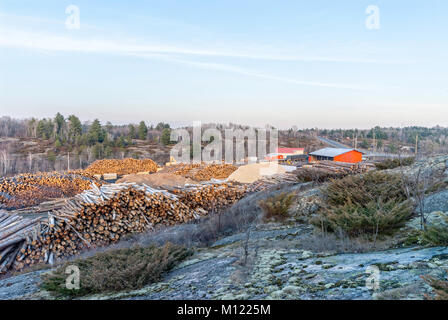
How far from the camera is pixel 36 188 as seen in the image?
18125mm

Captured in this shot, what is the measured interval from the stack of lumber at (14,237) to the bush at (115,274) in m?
4.26

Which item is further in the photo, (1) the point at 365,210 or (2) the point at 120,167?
(2) the point at 120,167

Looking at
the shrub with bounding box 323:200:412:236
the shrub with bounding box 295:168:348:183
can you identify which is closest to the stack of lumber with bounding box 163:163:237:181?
the shrub with bounding box 295:168:348:183

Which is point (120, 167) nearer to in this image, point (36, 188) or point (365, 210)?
point (36, 188)

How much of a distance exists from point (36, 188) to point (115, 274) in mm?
17773

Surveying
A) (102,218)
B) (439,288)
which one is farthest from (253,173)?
(439,288)

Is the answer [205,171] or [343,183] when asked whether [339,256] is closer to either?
[343,183]

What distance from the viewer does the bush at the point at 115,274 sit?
3645mm

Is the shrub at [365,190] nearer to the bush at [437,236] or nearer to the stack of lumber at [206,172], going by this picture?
the bush at [437,236]

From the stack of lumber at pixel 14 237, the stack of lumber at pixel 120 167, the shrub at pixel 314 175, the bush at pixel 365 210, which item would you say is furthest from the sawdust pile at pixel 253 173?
the stack of lumber at pixel 120 167

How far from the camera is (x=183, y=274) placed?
401 centimetres

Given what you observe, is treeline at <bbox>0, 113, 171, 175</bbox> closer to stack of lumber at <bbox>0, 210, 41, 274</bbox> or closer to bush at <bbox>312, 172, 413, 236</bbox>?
stack of lumber at <bbox>0, 210, 41, 274</bbox>
